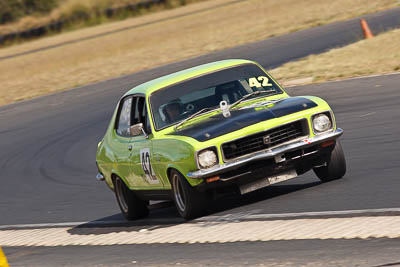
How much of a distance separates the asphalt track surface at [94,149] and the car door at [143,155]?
46 cm

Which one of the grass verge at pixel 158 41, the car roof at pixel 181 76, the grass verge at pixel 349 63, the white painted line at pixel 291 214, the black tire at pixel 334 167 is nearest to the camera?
the white painted line at pixel 291 214

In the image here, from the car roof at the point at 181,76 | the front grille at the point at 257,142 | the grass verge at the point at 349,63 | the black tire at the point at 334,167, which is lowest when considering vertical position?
the grass verge at the point at 349,63

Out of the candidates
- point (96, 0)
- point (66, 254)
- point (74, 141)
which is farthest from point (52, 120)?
point (96, 0)

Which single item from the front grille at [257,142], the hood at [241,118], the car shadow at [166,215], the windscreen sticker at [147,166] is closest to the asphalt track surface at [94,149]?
the car shadow at [166,215]

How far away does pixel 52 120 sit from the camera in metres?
23.5

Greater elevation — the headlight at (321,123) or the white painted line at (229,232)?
the headlight at (321,123)

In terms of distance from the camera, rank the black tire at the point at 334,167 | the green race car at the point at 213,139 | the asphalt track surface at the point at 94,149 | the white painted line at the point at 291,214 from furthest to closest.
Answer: the black tire at the point at 334,167 → the asphalt track surface at the point at 94,149 → the green race car at the point at 213,139 → the white painted line at the point at 291,214

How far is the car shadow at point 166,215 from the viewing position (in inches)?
375

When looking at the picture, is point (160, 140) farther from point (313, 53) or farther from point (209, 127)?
point (313, 53)

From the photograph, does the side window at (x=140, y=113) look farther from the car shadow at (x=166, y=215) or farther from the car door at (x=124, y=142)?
the car shadow at (x=166, y=215)

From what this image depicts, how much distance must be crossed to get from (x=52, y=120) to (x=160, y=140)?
48.1ft

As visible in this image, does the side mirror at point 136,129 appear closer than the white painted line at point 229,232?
No

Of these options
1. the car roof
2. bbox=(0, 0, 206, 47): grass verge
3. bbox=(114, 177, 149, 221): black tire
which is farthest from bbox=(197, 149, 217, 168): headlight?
bbox=(0, 0, 206, 47): grass verge

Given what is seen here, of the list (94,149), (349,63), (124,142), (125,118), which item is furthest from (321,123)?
(349,63)
